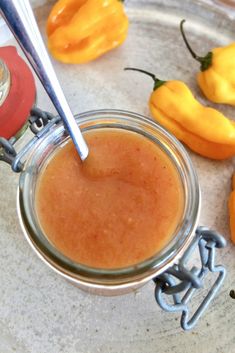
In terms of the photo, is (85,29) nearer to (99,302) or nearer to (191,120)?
(191,120)

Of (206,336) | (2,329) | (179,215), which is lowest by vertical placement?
(206,336)

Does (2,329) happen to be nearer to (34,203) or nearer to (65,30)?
(34,203)

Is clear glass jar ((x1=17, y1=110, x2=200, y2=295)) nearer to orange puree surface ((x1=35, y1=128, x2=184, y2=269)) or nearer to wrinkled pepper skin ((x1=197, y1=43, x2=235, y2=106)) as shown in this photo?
orange puree surface ((x1=35, y1=128, x2=184, y2=269))

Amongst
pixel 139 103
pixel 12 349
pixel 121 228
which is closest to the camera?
pixel 121 228

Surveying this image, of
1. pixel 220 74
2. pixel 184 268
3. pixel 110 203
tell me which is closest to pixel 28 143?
pixel 110 203

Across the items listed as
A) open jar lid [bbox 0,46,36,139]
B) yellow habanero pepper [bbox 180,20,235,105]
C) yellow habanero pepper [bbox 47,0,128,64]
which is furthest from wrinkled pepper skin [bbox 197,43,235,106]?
open jar lid [bbox 0,46,36,139]

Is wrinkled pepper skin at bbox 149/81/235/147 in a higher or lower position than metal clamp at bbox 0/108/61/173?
lower

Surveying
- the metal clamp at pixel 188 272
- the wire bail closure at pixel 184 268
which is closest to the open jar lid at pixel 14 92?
the wire bail closure at pixel 184 268

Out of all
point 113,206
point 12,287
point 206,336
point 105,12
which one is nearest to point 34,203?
point 113,206
